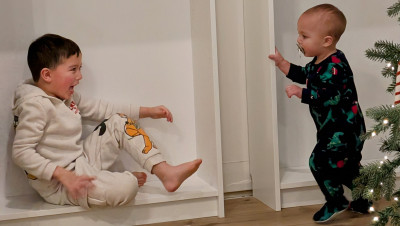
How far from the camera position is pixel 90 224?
1702mm

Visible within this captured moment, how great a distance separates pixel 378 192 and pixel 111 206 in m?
0.72

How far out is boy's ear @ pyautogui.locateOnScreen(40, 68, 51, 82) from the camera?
5.64 ft

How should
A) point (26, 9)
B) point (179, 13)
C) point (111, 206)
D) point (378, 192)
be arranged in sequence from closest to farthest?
point (378, 192) → point (111, 206) → point (26, 9) → point (179, 13)

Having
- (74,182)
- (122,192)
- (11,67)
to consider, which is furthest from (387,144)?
(11,67)

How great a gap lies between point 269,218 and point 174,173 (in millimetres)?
311

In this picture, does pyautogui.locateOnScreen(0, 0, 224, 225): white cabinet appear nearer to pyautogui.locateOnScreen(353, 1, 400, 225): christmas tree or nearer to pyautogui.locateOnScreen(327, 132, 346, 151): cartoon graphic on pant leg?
pyautogui.locateOnScreen(327, 132, 346, 151): cartoon graphic on pant leg

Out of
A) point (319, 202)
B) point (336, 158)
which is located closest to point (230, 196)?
point (319, 202)

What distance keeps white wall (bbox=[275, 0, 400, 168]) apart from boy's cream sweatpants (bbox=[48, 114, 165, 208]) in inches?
20.9

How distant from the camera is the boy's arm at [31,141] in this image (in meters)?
1.64

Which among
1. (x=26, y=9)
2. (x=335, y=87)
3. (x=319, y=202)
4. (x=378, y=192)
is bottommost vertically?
(x=319, y=202)

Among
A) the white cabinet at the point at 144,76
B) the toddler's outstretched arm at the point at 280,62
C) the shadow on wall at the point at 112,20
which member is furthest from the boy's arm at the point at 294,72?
the shadow on wall at the point at 112,20

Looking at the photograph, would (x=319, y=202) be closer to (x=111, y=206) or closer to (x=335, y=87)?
(x=335, y=87)

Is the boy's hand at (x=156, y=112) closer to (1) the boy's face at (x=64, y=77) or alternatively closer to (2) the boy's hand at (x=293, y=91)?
(1) the boy's face at (x=64, y=77)

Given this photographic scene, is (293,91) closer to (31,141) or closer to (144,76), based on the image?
(144,76)
